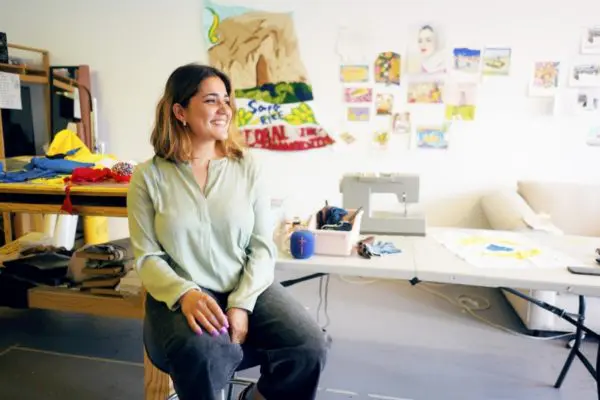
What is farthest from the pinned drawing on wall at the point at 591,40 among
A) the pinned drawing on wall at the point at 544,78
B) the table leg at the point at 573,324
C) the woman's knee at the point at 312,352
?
the woman's knee at the point at 312,352

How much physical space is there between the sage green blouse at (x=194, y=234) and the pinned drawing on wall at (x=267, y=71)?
68.5 inches

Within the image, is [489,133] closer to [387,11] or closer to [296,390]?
[387,11]

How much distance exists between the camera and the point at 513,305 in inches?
101

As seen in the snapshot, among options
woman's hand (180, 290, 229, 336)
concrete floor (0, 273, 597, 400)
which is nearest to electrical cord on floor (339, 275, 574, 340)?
concrete floor (0, 273, 597, 400)

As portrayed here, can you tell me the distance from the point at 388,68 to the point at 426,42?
27 centimetres

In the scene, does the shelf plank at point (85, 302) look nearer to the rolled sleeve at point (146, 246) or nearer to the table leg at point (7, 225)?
the rolled sleeve at point (146, 246)

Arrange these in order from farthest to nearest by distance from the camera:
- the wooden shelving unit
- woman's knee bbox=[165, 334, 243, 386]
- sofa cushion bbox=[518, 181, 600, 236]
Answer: the wooden shelving unit < sofa cushion bbox=[518, 181, 600, 236] < woman's knee bbox=[165, 334, 243, 386]

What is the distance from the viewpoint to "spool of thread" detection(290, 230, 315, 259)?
1453 millimetres

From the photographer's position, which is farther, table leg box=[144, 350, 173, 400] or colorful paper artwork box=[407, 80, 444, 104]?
colorful paper artwork box=[407, 80, 444, 104]

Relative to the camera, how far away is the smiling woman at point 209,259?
119 centimetres

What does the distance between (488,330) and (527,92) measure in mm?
1416

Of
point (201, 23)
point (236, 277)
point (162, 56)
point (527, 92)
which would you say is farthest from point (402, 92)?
point (236, 277)

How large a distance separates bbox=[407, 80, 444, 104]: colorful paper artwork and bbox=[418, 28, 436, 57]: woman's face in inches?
6.8

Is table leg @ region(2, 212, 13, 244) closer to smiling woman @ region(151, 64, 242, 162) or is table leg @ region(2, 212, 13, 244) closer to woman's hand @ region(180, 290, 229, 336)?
smiling woman @ region(151, 64, 242, 162)
